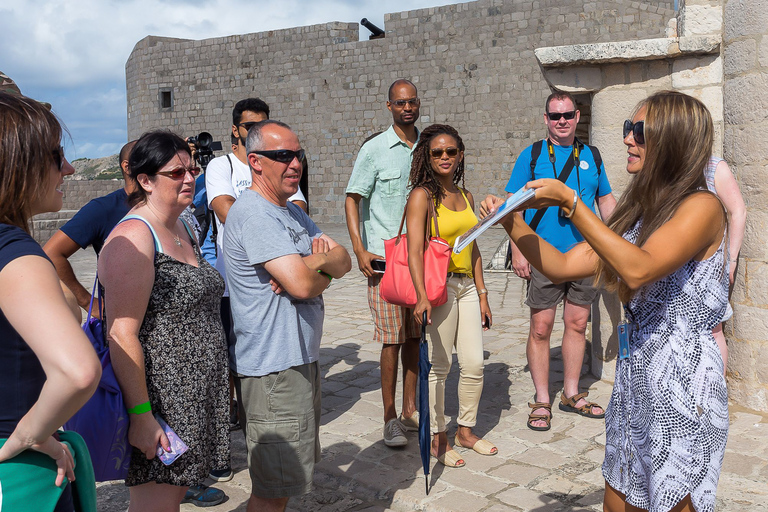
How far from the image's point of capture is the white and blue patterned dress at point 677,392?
2.15m

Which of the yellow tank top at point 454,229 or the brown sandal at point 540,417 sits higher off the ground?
the yellow tank top at point 454,229

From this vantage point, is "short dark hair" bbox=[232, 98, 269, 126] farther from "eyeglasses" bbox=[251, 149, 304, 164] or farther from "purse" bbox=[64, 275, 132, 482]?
"purse" bbox=[64, 275, 132, 482]

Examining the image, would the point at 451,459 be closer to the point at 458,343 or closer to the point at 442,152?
the point at 458,343

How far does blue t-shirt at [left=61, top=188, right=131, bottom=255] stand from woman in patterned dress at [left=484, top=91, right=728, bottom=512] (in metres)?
2.43

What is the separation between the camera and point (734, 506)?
10.9 ft

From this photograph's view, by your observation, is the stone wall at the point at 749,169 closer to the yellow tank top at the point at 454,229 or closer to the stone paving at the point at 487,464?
the stone paving at the point at 487,464

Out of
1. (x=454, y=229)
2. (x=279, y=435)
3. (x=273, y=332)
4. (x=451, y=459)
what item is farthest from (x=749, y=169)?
(x=279, y=435)

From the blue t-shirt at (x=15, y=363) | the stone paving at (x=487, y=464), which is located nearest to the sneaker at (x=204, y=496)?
the stone paving at (x=487, y=464)

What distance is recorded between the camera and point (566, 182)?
15.2ft

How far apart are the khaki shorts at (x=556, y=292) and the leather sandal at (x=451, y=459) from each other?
4.02 ft

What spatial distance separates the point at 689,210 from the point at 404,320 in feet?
7.92

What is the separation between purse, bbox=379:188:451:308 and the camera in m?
3.76

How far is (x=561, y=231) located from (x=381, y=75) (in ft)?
55.4

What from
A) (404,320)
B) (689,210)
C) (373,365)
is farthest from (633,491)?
(373,365)
